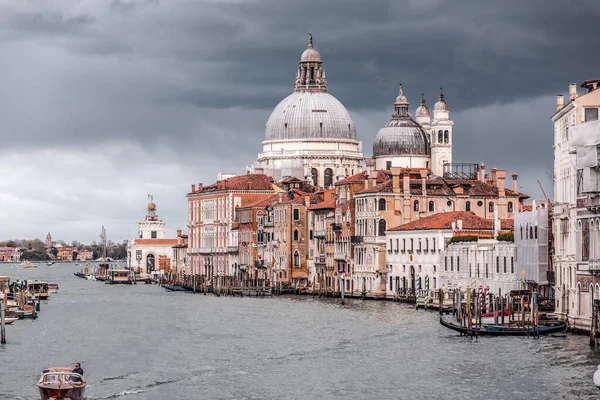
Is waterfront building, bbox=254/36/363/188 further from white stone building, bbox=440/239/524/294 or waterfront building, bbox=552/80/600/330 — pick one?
waterfront building, bbox=552/80/600/330

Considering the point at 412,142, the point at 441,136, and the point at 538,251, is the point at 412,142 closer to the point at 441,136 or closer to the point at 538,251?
the point at 441,136

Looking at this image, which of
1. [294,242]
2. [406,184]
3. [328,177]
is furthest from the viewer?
[328,177]

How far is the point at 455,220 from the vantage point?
86.7m

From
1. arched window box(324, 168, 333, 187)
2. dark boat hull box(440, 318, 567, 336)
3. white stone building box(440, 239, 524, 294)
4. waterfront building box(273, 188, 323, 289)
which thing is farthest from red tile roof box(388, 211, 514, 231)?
arched window box(324, 168, 333, 187)

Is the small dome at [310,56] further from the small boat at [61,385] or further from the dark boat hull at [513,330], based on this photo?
the small boat at [61,385]

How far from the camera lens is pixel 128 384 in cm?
4541

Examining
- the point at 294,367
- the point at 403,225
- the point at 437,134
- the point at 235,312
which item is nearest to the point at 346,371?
the point at 294,367

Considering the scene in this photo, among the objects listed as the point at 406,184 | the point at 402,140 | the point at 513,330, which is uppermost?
the point at 402,140

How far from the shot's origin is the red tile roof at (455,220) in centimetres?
8606

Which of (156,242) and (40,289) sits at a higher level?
(156,242)

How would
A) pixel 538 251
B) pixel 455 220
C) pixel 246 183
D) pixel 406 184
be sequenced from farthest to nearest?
1. pixel 246 183
2. pixel 406 184
3. pixel 455 220
4. pixel 538 251

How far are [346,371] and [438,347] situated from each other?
23.9ft

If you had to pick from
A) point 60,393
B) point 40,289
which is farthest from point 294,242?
point 60,393

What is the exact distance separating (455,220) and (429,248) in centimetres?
227
